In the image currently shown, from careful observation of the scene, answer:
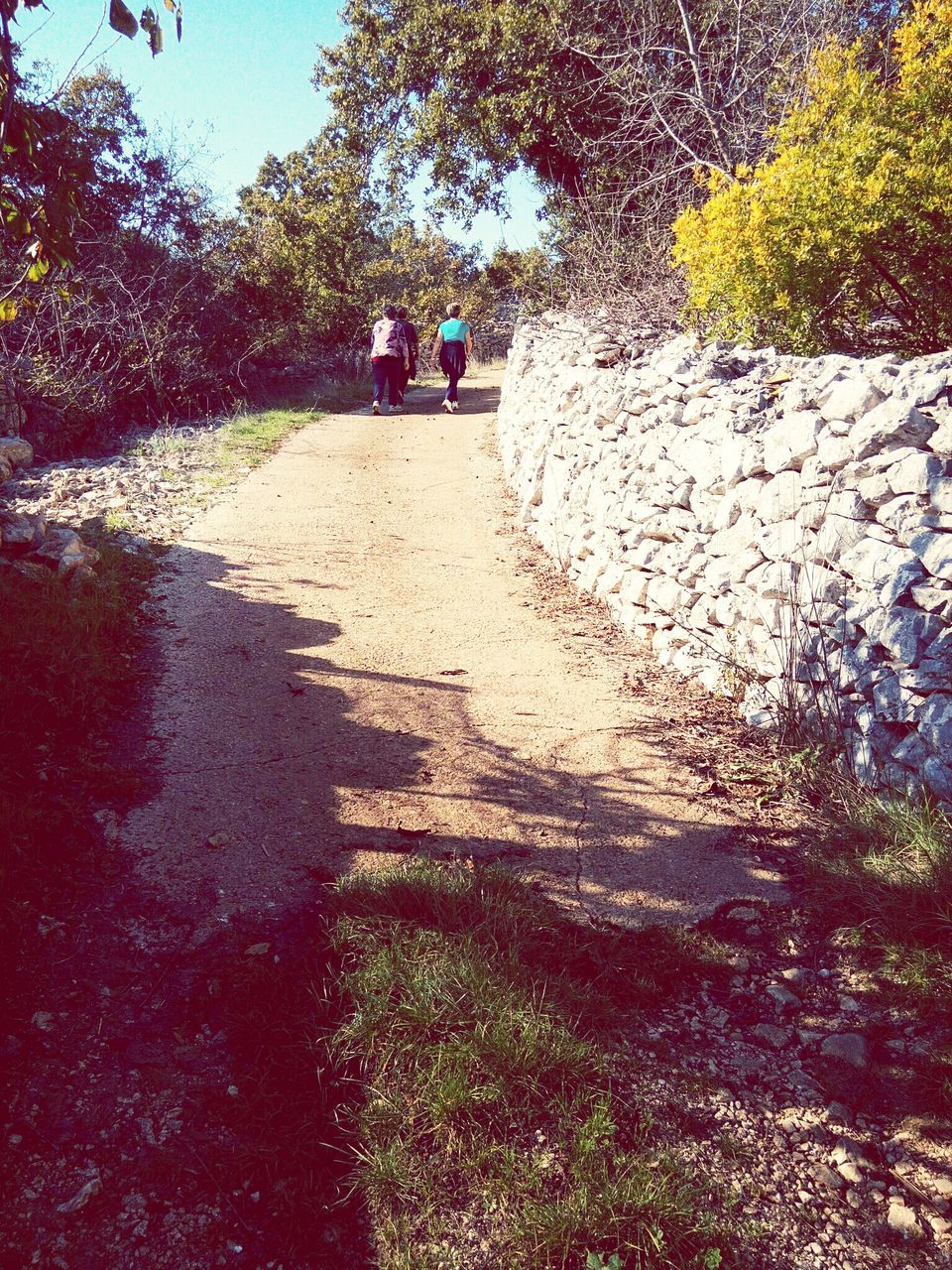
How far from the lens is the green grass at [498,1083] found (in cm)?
213

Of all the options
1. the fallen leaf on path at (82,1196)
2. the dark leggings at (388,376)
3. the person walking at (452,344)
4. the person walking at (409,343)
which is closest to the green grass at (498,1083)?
the fallen leaf on path at (82,1196)

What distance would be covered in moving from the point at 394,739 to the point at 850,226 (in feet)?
15.4

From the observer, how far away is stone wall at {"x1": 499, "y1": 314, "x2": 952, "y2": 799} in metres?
3.72

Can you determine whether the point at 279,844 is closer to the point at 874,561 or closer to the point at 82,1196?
the point at 82,1196

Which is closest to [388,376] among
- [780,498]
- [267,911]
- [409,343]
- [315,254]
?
[409,343]

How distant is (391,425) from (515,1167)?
12.5m

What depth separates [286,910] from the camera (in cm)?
322

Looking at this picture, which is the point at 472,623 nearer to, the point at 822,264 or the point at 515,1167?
the point at 822,264

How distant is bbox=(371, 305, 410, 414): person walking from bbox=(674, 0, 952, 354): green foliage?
8.02 m

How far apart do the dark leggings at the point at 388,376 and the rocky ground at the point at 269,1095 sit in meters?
12.5

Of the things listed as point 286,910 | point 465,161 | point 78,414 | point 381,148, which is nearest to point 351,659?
point 286,910

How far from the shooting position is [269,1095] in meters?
2.49

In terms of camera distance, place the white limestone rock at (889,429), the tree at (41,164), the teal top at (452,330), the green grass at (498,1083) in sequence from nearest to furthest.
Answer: the green grass at (498,1083), the tree at (41,164), the white limestone rock at (889,429), the teal top at (452,330)

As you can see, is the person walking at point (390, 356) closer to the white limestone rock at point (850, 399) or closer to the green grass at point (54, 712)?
the green grass at point (54, 712)
